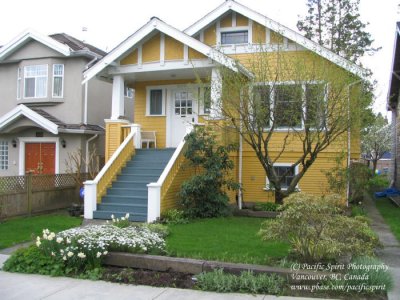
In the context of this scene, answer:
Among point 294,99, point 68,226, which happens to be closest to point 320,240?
point 294,99

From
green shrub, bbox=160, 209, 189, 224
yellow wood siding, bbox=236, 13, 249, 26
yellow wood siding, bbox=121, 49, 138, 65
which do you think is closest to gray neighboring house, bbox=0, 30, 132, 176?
yellow wood siding, bbox=121, 49, 138, 65

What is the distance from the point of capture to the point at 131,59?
14.5 m

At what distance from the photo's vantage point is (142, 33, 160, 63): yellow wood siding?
14164 mm

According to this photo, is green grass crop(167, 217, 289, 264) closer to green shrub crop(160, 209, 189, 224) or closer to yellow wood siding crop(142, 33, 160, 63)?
green shrub crop(160, 209, 189, 224)

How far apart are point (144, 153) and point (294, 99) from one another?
5.23 metres

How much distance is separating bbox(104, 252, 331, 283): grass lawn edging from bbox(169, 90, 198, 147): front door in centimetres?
896

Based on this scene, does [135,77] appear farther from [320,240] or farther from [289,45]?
[320,240]

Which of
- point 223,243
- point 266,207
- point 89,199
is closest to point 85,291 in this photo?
point 223,243

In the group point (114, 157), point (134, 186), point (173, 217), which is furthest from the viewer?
point (114, 157)

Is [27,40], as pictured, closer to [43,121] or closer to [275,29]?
[43,121]

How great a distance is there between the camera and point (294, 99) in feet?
37.7

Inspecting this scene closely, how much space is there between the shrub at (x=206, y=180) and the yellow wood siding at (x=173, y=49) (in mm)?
2852

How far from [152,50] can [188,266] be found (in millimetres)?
9086

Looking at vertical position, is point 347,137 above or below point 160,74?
below
